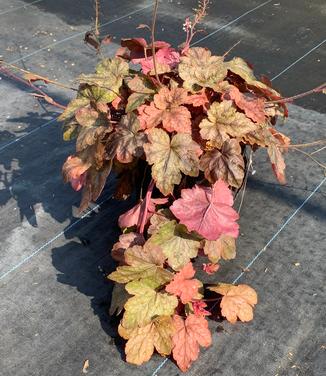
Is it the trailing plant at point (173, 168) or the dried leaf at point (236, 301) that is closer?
the trailing plant at point (173, 168)

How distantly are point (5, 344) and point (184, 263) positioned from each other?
646 mm

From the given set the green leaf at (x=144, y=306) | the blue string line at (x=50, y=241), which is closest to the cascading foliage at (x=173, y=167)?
the green leaf at (x=144, y=306)

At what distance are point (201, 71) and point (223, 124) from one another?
7.6 inches

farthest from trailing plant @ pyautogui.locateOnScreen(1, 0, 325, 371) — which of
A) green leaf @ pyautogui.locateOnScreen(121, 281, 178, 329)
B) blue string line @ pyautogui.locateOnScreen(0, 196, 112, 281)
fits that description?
blue string line @ pyautogui.locateOnScreen(0, 196, 112, 281)

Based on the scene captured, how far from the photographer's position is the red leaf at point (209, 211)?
1.40 m

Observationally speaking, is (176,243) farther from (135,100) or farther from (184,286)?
(135,100)

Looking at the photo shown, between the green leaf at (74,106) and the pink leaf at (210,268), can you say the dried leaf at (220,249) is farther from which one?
the green leaf at (74,106)

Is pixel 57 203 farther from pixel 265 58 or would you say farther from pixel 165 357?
pixel 265 58

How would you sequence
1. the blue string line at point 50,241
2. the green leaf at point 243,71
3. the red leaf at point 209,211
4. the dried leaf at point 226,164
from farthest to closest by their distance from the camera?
the blue string line at point 50,241 < the green leaf at point 243,71 < the dried leaf at point 226,164 < the red leaf at point 209,211

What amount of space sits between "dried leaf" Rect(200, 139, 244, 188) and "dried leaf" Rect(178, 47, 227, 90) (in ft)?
0.66

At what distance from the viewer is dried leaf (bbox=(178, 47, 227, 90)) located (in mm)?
1578

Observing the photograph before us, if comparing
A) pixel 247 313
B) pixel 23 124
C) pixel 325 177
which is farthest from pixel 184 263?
pixel 23 124

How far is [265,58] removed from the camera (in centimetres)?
343

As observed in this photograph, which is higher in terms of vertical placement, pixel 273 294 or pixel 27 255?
pixel 273 294
